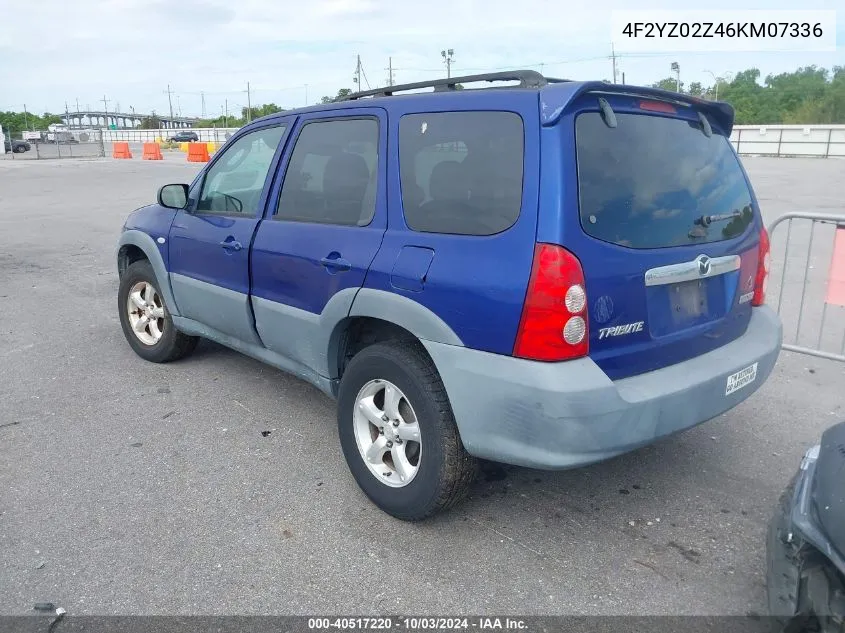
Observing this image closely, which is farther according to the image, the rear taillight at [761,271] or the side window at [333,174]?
the rear taillight at [761,271]

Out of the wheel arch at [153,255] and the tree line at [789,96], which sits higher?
the tree line at [789,96]

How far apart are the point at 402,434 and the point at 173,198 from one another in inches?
103

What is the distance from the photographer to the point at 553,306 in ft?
8.41

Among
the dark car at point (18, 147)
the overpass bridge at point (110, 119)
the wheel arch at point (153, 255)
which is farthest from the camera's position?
the overpass bridge at point (110, 119)

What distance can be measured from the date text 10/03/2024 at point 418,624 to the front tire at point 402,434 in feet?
1.76

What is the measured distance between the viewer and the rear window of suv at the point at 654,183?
107 inches

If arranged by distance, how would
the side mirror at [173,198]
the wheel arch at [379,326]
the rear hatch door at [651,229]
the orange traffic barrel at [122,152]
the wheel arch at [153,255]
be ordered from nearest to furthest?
the rear hatch door at [651,229]
the wheel arch at [379,326]
the side mirror at [173,198]
the wheel arch at [153,255]
the orange traffic barrel at [122,152]

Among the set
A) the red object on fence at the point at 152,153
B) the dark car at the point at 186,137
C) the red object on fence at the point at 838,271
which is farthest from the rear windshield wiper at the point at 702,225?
the dark car at the point at 186,137

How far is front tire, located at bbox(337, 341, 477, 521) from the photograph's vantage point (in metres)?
2.92

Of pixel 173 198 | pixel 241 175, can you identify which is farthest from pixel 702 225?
pixel 173 198

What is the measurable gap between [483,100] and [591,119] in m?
0.46

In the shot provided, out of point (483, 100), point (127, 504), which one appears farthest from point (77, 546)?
point (483, 100)

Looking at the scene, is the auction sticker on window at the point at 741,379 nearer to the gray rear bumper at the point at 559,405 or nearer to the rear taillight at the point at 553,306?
the gray rear bumper at the point at 559,405

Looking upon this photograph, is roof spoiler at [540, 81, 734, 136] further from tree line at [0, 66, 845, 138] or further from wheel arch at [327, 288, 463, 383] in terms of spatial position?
tree line at [0, 66, 845, 138]
